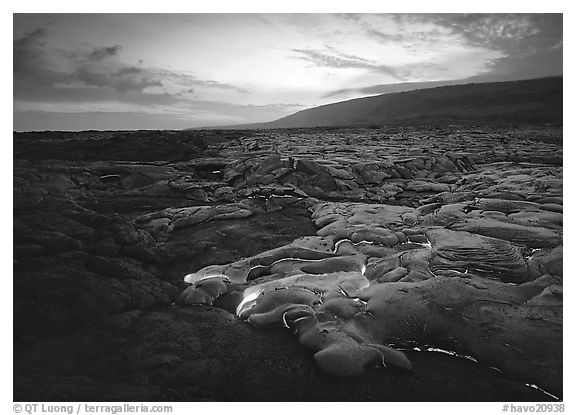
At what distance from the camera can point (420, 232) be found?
4.81 metres

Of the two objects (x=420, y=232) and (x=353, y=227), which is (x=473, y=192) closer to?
(x=420, y=232)

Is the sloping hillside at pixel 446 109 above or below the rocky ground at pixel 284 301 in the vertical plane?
above

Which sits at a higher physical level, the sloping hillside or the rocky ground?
the sloping hillside

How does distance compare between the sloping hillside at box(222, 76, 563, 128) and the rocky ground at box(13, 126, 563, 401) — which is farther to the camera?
the sloping hillside at box(222, 76, 563, 128)

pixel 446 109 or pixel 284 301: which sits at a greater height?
pixel 446 109

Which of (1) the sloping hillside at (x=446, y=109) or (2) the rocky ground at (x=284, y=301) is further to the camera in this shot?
(1) the sloping hillside at (x=446, y=109)

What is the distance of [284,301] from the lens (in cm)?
321

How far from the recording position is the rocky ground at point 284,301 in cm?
254

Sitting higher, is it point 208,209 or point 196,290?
point 208,209

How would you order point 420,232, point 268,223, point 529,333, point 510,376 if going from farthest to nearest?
point 268,223 → point 420,232 → point 529,333 → point 510,376

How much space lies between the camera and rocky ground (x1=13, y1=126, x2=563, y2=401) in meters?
2.54

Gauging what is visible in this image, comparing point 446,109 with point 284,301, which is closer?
point 284,301

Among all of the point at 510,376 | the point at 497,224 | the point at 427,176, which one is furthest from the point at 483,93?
the point at 510,376

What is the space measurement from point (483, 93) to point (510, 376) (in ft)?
163
